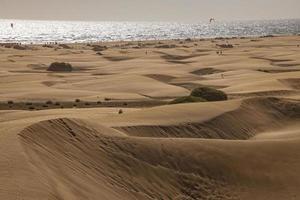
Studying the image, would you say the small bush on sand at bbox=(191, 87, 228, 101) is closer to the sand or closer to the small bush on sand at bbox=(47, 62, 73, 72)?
the sand

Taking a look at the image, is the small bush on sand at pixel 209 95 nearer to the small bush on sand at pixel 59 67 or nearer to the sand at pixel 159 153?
the sand at pixel 159 153

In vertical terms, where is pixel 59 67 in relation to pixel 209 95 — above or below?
below

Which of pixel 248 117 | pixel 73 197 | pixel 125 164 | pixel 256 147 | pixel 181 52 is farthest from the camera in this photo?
pixel 181 52

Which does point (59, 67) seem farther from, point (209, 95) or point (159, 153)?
point (159, 153)

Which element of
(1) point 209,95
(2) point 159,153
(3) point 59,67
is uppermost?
(2) point 159,153

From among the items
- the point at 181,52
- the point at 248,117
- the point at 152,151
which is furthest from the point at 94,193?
the point at 181,52

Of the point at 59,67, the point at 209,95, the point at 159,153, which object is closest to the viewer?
the point at 159,153

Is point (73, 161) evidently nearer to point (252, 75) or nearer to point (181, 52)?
point (252, 75)

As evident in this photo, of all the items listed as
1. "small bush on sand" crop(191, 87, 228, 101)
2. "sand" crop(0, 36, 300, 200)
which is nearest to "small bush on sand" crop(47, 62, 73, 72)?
"sand" crop(0, 36, 300, 200)

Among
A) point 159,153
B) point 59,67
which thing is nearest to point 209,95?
point 159,153

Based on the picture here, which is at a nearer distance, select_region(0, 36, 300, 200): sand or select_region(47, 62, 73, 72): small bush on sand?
select_region(0, 36, 300, 200): sand

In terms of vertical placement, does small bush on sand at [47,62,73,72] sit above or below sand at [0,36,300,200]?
Result: below
